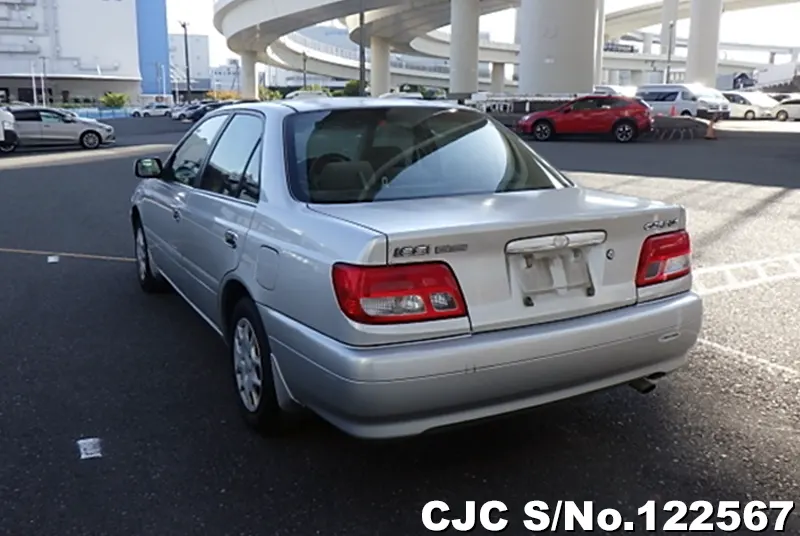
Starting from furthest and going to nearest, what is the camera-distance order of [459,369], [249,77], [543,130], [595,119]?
[249,77] < [543,130] < [595,119] < [459,369]

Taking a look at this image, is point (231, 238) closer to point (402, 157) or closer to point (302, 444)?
point (402, 157)

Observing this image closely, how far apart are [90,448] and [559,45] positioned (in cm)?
2734

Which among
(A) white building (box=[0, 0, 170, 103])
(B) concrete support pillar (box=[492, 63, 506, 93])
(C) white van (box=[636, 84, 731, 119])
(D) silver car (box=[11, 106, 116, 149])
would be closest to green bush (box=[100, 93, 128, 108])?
(A) white building (box=[0, 0, 170, 103])

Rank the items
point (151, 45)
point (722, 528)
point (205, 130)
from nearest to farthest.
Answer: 1. point (722, 528)
2. point (205, 130)
3. point (151, 45)

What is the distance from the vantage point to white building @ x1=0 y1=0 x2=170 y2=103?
3376 inches

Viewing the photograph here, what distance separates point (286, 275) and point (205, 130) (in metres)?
2.19

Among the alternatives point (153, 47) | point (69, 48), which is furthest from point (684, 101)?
point (153, 47)

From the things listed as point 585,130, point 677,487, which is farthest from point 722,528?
point 585,130

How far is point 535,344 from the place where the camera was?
3.05 metres

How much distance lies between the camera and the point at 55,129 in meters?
24.8

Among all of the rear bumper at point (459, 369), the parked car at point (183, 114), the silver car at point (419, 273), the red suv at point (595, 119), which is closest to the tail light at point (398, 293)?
the silver car at point (419, 273)

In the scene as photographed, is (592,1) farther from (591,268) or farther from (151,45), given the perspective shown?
(151,45)

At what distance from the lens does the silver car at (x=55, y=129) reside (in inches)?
962

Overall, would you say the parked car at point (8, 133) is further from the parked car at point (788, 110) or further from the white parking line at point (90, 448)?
the parked car at point (788, 110)
